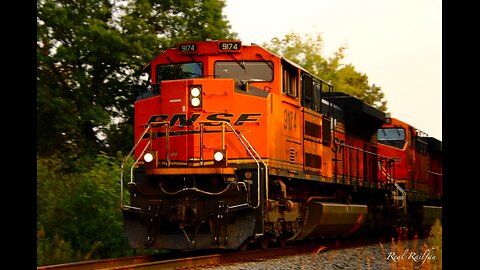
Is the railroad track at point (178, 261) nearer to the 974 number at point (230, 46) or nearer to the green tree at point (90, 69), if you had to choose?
the 974 number at point (230, 46)

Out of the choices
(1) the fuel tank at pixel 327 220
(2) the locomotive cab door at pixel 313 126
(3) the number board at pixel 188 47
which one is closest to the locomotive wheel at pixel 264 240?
(1) the fuel tank at pixel 327 220

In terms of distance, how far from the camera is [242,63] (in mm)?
13422

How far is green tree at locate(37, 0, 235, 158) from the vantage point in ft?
64.1

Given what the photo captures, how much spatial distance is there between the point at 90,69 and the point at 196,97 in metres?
8.30

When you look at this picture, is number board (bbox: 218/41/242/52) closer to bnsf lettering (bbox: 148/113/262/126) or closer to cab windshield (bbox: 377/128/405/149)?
bnsf lettering (bbox: 148/113/262/126)

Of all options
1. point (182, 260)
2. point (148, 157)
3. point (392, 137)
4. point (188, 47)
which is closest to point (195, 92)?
point (188, 47)

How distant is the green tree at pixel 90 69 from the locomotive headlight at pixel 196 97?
7186 millimetres

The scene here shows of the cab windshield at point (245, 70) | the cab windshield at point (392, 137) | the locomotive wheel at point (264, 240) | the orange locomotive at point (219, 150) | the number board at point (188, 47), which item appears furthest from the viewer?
the cab windshield at point (392, 137)

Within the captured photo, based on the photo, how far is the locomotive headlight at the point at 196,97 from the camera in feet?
42.0

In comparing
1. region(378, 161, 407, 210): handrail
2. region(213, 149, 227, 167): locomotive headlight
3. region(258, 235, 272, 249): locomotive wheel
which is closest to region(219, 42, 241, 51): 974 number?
region(213, 149, 227, 167): locomotive headlight

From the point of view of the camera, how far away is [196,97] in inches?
504
